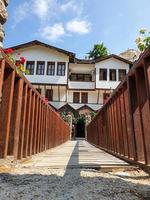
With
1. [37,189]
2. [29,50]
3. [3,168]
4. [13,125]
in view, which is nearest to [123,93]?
[13,125]

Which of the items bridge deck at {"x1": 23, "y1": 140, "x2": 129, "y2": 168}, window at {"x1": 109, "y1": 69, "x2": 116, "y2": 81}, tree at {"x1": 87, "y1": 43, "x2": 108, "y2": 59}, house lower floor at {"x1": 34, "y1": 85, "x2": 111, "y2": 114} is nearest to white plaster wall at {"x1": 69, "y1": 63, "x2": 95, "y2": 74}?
window at {"x1": 109, "y1": 69, "x2": 116, "y2": 81}

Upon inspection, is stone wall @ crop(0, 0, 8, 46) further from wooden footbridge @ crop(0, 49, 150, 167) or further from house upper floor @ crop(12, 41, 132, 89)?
house upper floor @ crop(12, 41, 132, 89)

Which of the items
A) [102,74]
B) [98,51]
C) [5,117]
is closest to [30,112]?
[5,117]

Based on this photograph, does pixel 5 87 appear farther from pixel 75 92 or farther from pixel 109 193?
pixel 75 92

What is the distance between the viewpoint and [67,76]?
30.6m

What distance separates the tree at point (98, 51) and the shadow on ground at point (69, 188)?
4483 centimetres

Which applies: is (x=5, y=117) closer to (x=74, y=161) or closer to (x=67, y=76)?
(x=74, y=161)

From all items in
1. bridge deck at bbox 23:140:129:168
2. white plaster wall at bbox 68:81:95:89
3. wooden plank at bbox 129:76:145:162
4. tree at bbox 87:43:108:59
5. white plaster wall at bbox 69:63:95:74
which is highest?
tree at bbox 87:43:108:59

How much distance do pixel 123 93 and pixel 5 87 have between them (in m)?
2.09

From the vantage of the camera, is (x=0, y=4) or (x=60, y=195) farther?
(x=0, y=4)

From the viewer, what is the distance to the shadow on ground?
6.30 ft

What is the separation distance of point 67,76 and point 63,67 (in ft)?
4.41

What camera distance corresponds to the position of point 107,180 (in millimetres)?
2594

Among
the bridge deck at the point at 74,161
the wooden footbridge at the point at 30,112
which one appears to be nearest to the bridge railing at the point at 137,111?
the wooden footbridge at the point at 30,112
